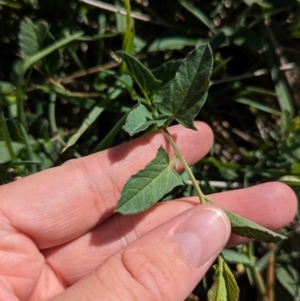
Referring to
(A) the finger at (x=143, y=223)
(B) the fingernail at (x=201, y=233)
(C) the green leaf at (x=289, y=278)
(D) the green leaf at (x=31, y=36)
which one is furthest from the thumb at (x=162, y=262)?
(D) the green leaf at (x=31, y=36)

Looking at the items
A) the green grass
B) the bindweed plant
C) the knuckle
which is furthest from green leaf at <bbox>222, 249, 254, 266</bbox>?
the knuckle

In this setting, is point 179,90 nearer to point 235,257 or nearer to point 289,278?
point 235,257

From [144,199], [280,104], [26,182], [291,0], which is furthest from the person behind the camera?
[280,104]

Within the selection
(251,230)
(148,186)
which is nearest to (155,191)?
(148,186)

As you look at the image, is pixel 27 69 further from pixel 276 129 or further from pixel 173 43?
pixel 276 129

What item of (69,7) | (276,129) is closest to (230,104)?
(276,129)
